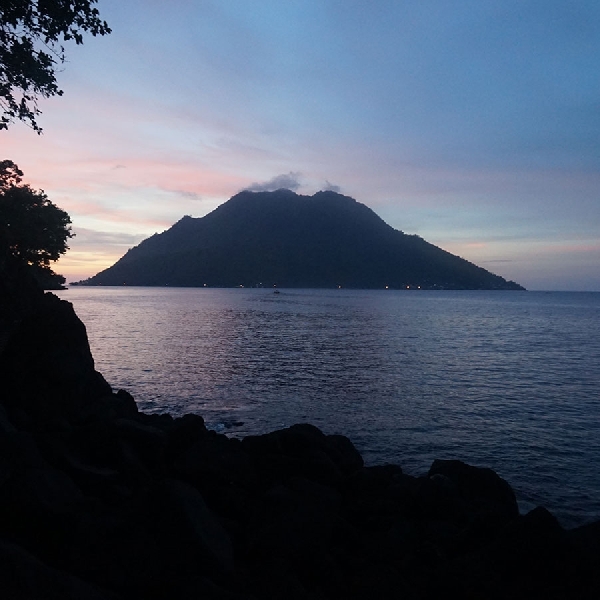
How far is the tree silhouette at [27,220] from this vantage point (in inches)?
2431

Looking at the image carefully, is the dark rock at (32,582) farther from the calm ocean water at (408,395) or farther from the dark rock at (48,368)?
the calm ocean water at (408,395)

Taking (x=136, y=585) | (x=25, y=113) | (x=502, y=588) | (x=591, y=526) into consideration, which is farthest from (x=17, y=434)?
(x=25, y=113)

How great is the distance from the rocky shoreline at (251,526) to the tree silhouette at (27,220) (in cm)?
5658

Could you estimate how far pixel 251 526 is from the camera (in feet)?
27.8

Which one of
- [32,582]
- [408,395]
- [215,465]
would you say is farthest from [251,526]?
[408,395]

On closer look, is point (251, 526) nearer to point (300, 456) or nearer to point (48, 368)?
point (300, 456)

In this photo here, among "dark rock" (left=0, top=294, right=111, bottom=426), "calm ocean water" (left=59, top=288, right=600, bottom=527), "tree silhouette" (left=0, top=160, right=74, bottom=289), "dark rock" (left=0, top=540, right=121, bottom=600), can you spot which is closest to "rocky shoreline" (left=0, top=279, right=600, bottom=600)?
"dark rock" (left=0, top=540, right=121, bottom=600)

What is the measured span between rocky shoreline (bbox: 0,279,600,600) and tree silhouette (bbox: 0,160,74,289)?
5658 centimetres

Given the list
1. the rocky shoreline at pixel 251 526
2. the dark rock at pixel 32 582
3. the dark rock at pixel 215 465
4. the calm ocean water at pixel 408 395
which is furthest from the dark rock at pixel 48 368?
the dark rock at pixel 32 582

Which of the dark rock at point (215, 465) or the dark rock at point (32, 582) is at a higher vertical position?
the dark rock at point (32, 582)

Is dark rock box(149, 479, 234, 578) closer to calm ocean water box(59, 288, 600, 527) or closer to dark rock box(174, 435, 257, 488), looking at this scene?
dark rock box(174, 435, 257, 488)

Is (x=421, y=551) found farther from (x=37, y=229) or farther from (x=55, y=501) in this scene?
(x=37, y=229)

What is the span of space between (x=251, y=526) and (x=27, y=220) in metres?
67.7

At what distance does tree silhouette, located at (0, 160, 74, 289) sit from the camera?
203 feet
